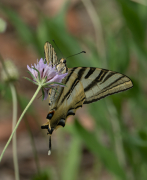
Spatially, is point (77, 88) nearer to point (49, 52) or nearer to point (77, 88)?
point (77, 88)

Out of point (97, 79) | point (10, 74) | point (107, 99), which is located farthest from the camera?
point (107, 99)

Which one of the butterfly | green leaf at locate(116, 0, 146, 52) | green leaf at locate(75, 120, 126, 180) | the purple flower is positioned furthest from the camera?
green leaf at locate(116, 0, 146, 52)

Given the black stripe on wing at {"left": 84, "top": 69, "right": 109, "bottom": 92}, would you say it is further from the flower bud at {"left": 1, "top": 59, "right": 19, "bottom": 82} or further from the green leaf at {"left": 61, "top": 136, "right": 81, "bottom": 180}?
the green leaf at {"left": 61, "top": 136, "right": 81, "bottom": 180}

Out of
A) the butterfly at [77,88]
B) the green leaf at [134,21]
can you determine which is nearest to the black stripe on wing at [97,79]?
the butterfly at [77,88]

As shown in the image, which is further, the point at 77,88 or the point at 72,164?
the point at 72,164

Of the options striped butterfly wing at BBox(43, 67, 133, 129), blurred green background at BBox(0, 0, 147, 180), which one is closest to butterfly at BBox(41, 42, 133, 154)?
striped butterfly wing at BBox(43, 67, 133, 129)

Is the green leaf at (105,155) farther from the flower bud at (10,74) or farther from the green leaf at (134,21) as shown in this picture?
the green leaf at (134,21)

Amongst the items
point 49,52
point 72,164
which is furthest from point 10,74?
point 72,164

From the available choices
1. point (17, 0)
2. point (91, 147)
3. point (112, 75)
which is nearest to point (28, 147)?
point (91, 147)

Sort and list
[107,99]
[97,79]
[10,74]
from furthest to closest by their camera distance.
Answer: [107,99]
[10,74]
[97,79]
